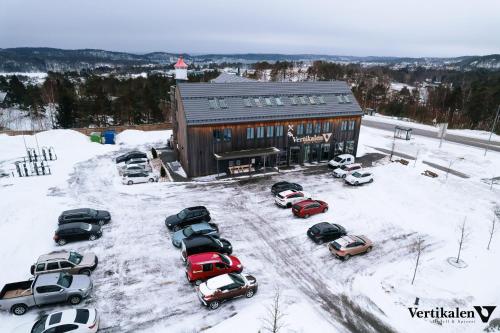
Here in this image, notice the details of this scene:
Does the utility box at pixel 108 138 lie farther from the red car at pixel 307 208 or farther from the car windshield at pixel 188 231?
the red car at pixel 307 208

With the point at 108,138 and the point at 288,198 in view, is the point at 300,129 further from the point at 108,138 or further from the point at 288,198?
the point at 108,138

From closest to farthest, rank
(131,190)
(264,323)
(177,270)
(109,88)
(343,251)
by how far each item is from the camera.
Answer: (264,323)
(177,270)
(343,251)
(131,190)
(109,88)

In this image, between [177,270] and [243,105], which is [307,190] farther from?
[177,270]

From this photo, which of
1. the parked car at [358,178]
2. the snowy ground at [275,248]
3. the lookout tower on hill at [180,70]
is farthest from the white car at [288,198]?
the lookout tower on hill at [180,70]

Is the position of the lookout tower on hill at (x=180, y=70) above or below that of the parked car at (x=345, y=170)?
above

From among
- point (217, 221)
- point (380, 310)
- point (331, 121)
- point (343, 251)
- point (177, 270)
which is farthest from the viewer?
point (331, 121)

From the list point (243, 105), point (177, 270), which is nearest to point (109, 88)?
point (243, 105)
